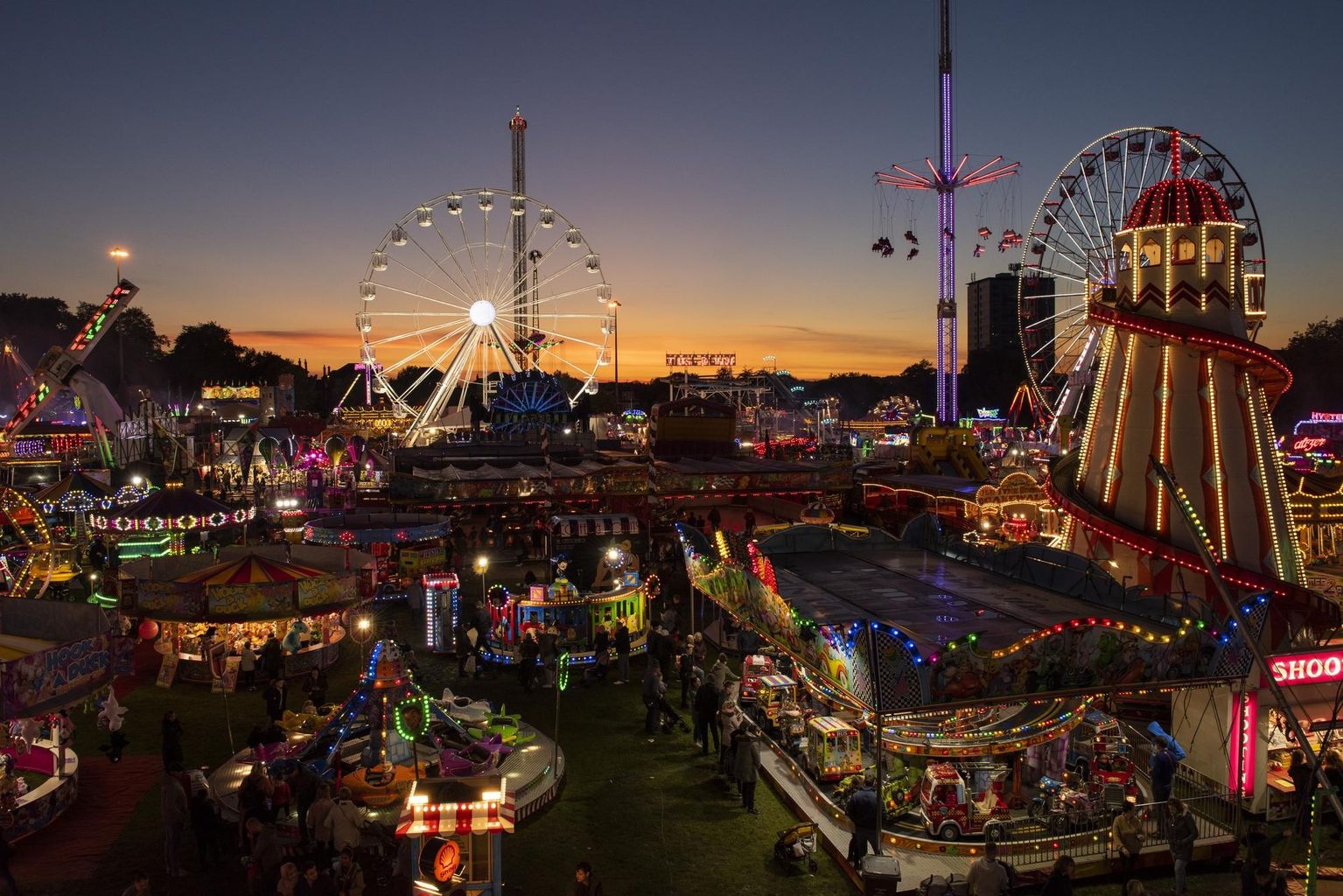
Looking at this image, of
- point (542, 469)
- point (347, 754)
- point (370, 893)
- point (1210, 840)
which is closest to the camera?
point (370, 893)

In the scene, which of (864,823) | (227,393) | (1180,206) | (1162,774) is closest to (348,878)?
(864,823)

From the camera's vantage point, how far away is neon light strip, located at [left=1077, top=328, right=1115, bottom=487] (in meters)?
12.6

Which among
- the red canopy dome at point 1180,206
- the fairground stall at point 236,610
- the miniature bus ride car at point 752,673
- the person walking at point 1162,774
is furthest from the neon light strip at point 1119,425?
the fairground stall at point 236,610

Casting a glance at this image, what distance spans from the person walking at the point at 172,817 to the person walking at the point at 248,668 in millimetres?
6355

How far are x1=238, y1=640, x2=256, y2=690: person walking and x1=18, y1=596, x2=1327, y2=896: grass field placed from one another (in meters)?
0.72

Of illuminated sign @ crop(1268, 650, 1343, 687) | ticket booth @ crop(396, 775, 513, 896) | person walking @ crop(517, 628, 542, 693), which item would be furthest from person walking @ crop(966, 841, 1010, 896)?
person walking @ crop(517, 628, 542, 693)

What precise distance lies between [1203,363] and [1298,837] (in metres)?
5.34

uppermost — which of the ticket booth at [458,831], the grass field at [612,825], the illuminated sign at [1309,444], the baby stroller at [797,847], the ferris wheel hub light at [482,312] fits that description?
the ferris wheel hub light at [482,312]

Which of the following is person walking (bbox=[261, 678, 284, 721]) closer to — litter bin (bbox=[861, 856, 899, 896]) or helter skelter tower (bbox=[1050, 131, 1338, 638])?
litter bin (bbox=[861, 856, 899, 896])

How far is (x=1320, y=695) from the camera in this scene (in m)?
10.1

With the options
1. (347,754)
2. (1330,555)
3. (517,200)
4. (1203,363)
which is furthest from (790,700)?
(517,200)

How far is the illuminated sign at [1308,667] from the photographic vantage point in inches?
384

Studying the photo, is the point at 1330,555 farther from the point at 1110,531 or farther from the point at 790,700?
the point at 790,700

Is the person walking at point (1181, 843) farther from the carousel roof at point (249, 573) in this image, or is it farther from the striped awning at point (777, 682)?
the carousel roof at point (249, 573)
